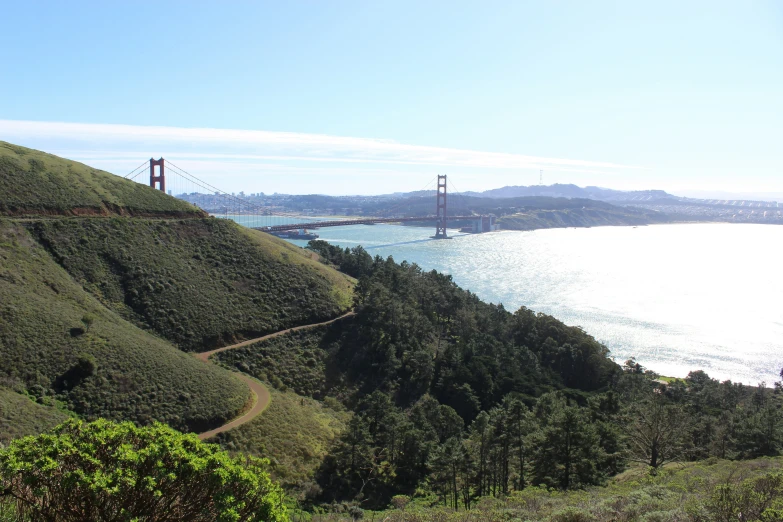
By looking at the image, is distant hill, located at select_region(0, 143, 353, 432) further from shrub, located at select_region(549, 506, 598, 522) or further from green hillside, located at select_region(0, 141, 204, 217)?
shrub, located at select_region(549, 506, 598, 522)

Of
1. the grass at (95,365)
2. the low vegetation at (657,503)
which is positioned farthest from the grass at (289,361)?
the low vegetation at (657,503)

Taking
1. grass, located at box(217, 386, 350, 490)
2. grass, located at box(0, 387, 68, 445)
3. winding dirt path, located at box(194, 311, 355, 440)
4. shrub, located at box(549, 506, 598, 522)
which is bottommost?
grass, located at box(217, 386, 350, 490)

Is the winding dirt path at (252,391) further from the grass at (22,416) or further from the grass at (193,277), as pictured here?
the grass at (22,416)

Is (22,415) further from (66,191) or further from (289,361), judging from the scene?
(66,191)

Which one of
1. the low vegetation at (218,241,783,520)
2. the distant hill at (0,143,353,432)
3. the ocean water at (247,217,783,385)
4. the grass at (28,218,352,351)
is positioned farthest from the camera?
the ocean water at (247,217,783,385)

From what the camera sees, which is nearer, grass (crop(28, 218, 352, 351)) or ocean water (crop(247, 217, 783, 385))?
grass (crop(28, 218, 352, 351))

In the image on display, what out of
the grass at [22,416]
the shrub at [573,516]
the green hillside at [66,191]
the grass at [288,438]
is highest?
the green hillside at [66,191]

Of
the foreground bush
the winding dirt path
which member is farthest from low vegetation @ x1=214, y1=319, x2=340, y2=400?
the foreground bush
